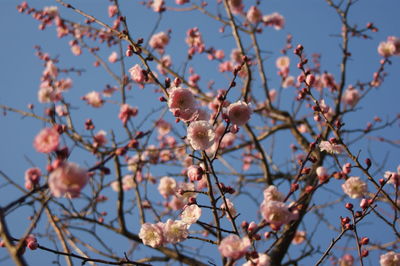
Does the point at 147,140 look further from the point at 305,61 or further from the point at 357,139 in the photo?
the point at 357,139

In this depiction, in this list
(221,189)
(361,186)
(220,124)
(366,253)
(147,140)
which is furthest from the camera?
(220,124)

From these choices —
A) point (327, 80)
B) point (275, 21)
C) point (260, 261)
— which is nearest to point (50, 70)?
point (275, 21)

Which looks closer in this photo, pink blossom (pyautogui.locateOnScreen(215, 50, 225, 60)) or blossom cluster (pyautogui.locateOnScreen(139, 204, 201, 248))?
blossom cluster (pyautogui.locateOnScreen(139, 204, 201, 248))

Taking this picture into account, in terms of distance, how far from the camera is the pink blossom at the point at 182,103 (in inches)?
71.4

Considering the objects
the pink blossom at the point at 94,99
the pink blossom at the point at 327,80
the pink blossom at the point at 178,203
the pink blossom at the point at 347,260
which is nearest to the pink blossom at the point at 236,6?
the pink blossom at the point at 327,80

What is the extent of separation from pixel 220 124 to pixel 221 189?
8.67 feet

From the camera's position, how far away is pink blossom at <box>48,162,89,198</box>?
3.86 feet

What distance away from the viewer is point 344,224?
1863 millimetres

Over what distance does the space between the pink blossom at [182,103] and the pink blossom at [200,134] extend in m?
0.06

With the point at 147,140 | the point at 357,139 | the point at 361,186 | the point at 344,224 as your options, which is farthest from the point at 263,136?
the point at 344,224

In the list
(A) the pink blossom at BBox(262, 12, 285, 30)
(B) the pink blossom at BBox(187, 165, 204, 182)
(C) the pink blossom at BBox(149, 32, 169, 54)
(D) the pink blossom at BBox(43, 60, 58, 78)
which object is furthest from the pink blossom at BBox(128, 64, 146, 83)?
(A) the pink blossom at BBox(262, 12, 285, 30)

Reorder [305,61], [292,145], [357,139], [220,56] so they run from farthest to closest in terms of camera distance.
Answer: [220,56]
[292,145]
[357,139]
[305,61]

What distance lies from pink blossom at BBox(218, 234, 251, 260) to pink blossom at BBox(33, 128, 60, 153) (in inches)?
31.1

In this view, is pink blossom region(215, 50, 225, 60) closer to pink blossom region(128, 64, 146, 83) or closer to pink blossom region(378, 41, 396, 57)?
pink blossom region(378, 41, 396, 57)
